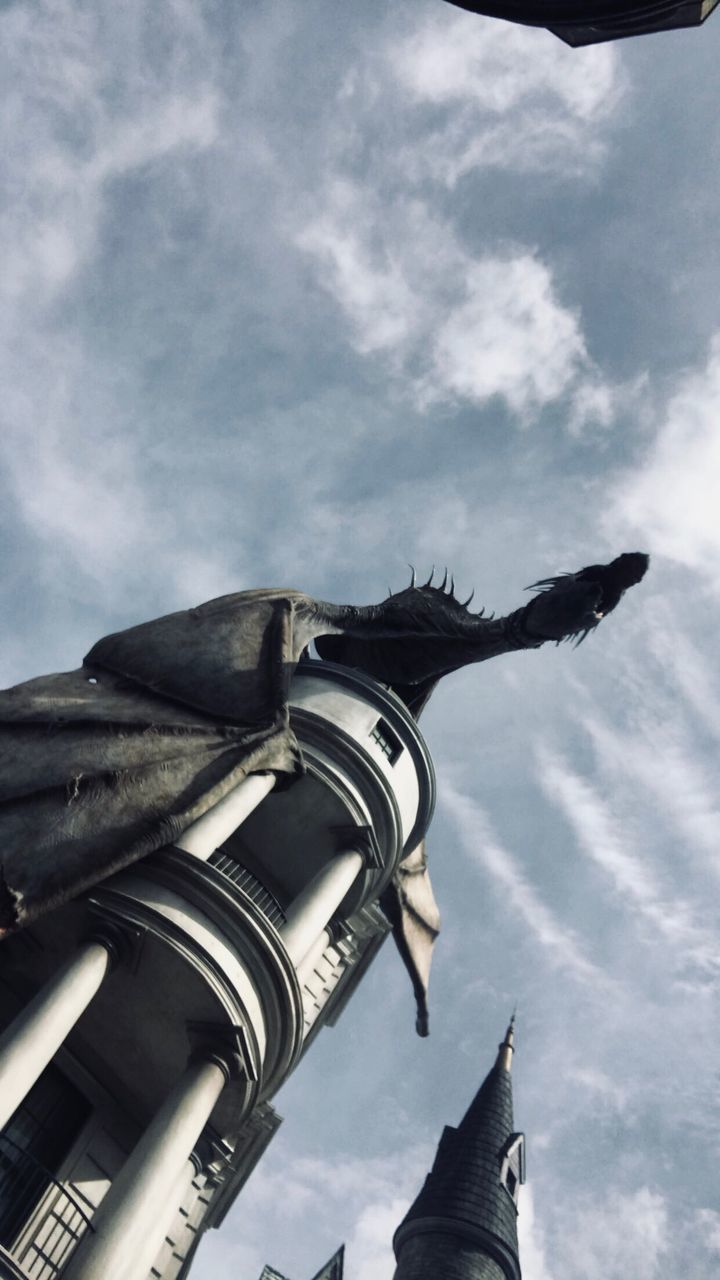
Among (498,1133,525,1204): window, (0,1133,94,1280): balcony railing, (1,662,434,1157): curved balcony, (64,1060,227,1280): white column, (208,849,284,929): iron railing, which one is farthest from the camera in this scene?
(498,1133,525,1204): window

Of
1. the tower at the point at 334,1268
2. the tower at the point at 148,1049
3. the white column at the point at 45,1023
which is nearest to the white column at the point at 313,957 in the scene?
the tower at the point at 148,1049

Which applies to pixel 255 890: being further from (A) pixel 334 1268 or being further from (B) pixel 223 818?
(A) pixel 334 1268

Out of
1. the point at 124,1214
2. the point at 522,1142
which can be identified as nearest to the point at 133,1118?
the point at 124,1214

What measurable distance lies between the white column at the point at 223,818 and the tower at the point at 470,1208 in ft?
83.6

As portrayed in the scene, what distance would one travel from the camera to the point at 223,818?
669 inches

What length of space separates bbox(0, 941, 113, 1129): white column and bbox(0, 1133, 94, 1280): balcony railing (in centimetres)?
185

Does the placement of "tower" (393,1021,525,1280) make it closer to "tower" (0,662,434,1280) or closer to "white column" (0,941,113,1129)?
"tower" (0,662,434,1280)

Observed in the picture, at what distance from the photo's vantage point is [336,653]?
28219 millimetres

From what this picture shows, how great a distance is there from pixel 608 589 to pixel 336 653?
868 centimetres

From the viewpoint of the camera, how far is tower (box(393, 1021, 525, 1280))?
34.8 m

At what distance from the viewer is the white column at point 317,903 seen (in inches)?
684

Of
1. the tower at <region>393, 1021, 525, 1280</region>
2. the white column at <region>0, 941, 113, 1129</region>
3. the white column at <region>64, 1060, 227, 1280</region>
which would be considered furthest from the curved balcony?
the tower at <region>393, 1021, 525, 1280</region>

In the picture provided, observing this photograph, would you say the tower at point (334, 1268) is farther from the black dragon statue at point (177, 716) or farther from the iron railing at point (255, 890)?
the iron railing at point (255, 890)

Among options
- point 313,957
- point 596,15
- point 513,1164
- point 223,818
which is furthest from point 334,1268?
point 596,15
